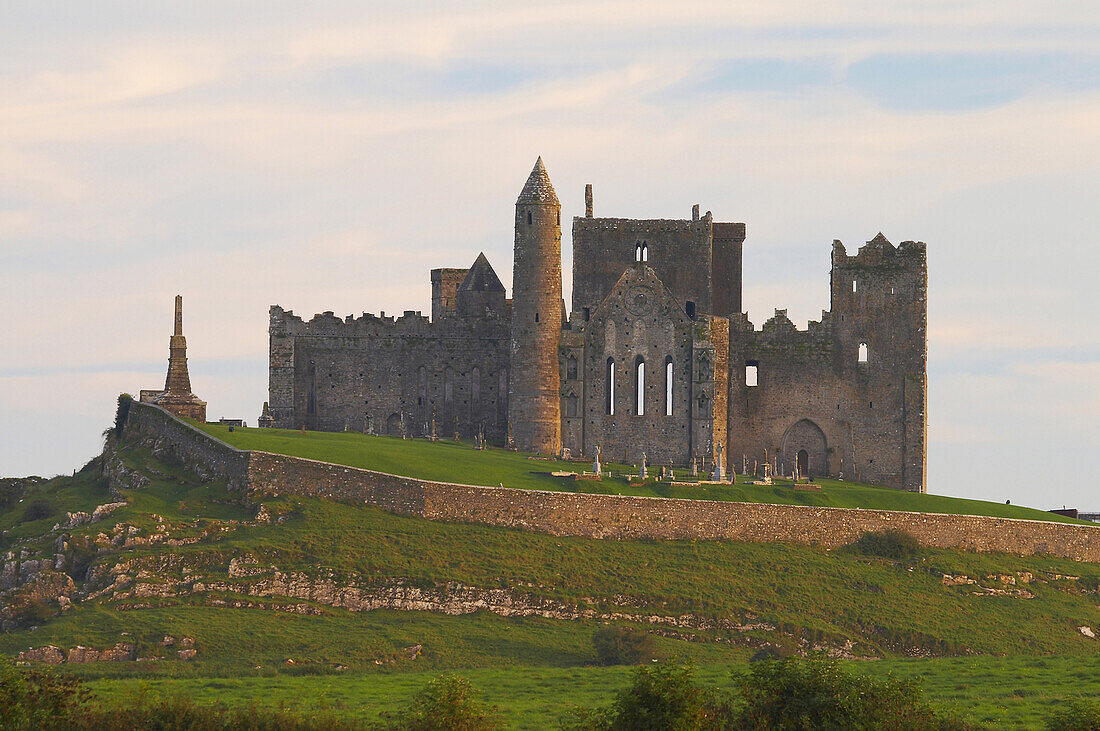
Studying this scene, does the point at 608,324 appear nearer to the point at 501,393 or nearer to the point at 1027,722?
the point at 501,393

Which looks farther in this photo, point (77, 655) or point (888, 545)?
point (888, 545)

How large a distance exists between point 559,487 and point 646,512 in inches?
156

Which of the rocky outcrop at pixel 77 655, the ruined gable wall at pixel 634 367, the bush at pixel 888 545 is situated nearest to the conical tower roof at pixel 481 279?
the ruined gable wall at pixel 634 367

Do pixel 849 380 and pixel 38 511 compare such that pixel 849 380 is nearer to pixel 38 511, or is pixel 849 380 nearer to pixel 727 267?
pixel 727 267

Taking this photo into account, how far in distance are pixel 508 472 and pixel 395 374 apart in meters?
18.5

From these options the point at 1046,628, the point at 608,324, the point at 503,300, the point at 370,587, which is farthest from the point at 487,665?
the point at 503,300

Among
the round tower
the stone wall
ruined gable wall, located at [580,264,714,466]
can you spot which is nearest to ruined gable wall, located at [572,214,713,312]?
ruined gable wall, located at [580,264,714,466]

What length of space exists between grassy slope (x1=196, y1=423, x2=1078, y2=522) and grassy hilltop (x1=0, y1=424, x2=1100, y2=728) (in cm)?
22

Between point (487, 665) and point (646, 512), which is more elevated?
point (646, 512)

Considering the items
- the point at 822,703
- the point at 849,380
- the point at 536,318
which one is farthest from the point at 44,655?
the point at 849,380

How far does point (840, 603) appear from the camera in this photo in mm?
71875

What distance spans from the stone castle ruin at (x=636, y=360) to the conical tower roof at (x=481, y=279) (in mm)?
101

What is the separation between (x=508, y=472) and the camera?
258ft

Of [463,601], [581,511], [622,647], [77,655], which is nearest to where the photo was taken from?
[77,655]
